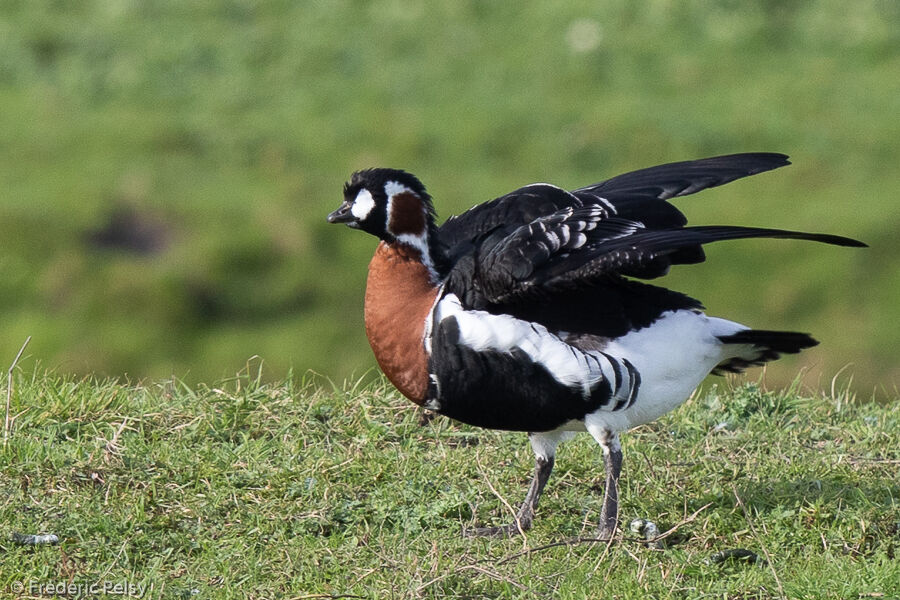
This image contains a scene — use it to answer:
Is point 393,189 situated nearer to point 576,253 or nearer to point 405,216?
point 405,216

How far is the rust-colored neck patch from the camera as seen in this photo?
5316 millimetres

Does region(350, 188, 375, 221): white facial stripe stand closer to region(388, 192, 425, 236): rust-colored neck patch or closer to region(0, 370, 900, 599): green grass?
region(388, 192, 425, 236): rust-colored neck patch

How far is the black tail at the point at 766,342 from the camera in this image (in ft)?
17.3

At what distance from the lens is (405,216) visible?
533cm

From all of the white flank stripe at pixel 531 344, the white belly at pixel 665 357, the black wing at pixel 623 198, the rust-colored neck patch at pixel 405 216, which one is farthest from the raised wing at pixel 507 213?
the white belly at pixel 665 357

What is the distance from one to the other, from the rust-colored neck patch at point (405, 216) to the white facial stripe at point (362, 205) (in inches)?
3.7

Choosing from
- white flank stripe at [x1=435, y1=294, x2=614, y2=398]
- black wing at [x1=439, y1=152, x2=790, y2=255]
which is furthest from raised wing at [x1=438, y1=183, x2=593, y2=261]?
white flank stripe at [x1=435, y1=294, x2=614, y2=398]

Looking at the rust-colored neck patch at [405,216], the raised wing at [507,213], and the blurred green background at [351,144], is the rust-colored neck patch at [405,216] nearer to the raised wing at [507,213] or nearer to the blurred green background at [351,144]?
the raised wing at [507,213]

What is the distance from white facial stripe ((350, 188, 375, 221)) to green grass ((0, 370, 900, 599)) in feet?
3.73

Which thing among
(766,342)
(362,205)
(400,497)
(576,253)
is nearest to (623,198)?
(576,253)

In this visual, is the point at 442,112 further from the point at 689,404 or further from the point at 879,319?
the point at 689,404

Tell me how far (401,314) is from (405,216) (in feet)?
1.40

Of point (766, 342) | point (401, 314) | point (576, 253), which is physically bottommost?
point (766, 342)

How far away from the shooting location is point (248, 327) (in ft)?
40.8
